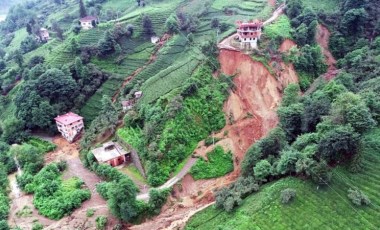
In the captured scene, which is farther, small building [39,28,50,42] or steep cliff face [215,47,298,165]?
small building [39,28,50,42]

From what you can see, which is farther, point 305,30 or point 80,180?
point 305,30

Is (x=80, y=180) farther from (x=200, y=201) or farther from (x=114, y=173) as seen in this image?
(x=200, y=201)

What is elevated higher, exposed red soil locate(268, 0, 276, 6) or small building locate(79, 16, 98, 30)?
exposed red soil locate(268, 0, 276, 6)

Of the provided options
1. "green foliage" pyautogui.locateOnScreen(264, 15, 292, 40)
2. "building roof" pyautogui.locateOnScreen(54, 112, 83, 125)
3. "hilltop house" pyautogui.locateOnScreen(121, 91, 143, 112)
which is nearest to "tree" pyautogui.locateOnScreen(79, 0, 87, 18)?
"building roof" pyautogui.locateOnScreen(54, 112, 83, 125)

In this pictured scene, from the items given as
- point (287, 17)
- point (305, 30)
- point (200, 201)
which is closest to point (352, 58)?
point (305, 30)

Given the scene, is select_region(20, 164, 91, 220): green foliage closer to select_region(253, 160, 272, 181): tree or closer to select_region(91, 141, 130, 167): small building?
select_region(91, 141, 130, 167): small building

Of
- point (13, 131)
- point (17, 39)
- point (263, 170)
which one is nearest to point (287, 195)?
point (263, 170)

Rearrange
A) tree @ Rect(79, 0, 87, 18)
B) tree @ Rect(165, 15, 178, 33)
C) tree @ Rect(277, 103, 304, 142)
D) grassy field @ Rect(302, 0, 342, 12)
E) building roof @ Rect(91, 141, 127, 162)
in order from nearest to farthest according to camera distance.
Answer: tree @ Rect(277, 103, 304, 142) → building roof @ Rect(91, 141, 127, 162) → tree @ Rect(165, 15, 178, 33) → grassy field @ Rect(302, 0, 342, 12) → tree @ Rect(79, 0, 87, 18)

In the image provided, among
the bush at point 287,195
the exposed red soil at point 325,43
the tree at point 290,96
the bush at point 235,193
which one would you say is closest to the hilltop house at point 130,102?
the tree at point 290,96

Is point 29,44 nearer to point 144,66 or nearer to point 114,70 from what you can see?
point 114,70
